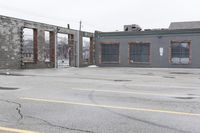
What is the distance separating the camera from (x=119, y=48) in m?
41.9

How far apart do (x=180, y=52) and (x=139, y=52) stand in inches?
182

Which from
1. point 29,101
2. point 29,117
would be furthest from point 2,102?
point 29,117

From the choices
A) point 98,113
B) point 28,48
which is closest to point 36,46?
point 28,48

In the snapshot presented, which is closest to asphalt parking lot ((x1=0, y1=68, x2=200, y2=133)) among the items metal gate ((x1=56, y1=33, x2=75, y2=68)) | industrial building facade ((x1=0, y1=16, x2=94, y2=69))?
industrial building facade ((x1=0, y1=16, x2=94, y2=69))

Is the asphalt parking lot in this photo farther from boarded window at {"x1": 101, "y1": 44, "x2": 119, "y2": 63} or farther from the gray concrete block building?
boarded window at {"x1": 101, "y1": 44, "x2": 119, "y2": 63}

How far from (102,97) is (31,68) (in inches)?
835

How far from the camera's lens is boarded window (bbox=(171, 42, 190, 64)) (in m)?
38.8

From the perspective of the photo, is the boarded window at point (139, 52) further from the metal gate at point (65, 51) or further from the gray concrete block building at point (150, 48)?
the metal gate at point (65, 51)

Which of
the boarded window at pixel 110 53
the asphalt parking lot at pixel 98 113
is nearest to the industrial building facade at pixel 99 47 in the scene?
the boarded window at pixel 110 53

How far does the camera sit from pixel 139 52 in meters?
40.8

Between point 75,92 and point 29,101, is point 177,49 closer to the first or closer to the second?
point 75,92

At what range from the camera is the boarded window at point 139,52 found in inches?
1598

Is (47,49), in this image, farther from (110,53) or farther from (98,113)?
(98,113)

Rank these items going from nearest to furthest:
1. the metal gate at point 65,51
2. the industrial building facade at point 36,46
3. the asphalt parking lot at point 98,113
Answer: the asphalt parking lot at point 98,113
the industrial building facade at point 36,46
the metal gate at point 65,51
